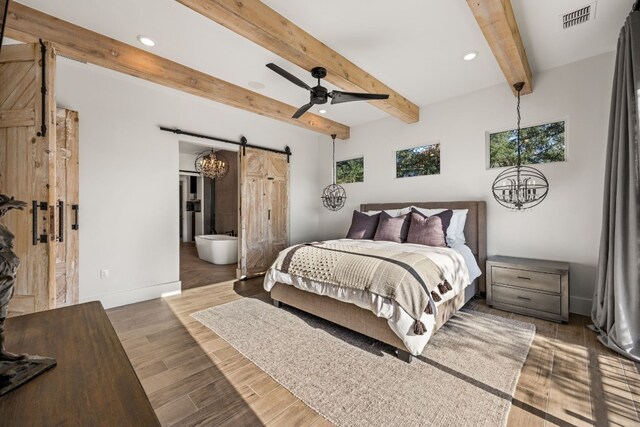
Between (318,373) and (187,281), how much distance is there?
3312mm

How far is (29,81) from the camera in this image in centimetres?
213

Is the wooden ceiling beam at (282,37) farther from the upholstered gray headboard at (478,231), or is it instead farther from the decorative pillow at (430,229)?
the upholstered gray headboard at (478,231)

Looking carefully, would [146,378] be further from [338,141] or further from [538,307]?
[338,141]

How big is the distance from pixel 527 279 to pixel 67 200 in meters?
5.25

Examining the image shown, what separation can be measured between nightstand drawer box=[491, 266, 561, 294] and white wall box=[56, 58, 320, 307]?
427 centimetres

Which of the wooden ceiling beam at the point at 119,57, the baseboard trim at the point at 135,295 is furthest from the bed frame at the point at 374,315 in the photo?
the wooden ceiling beam at the point at 119,57

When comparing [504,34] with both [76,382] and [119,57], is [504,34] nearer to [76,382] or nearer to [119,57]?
[76,382]

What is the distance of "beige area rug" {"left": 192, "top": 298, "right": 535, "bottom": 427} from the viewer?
5.39 ft

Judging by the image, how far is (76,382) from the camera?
2.36ft

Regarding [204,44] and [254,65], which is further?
[254,65]

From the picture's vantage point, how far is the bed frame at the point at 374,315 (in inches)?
90.9

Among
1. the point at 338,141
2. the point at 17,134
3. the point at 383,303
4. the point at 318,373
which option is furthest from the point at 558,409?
the point at 338,141

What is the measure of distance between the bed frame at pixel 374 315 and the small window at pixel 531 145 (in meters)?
0.69

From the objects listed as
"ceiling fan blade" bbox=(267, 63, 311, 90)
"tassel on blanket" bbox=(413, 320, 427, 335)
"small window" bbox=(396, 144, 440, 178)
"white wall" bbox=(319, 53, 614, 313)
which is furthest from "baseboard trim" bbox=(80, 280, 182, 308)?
"small window" bbox=(396, 144, 440, 178)
